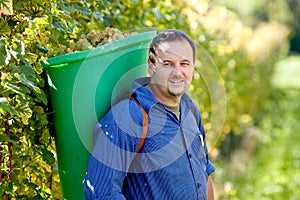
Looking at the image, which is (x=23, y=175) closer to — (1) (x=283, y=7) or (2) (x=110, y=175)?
(2) (x=110, y=175)

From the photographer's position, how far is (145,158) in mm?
2754

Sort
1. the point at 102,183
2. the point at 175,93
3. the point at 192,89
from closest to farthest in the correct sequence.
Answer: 1. the point at 102,183
2. the point at 175,93
3. the point at 192,89

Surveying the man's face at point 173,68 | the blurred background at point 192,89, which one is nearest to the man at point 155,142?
the man's face at point 173,68

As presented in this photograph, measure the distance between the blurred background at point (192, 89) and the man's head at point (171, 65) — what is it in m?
0.33

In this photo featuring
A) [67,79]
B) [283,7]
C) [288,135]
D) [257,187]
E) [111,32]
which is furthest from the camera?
[283,7]

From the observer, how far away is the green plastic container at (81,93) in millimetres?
2842

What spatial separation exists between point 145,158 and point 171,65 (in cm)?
34

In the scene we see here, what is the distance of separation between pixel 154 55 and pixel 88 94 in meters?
0.27

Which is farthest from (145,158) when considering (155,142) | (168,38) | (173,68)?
(168,38)

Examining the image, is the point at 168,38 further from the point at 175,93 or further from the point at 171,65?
the point at 175,93

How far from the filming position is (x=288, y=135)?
37.1 feet

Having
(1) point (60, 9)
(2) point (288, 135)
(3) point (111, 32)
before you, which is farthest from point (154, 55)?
(2) point (288, 135)

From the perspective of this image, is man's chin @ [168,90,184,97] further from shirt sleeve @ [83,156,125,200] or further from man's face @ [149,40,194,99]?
shirt sleeve @ [83,156,125,200]

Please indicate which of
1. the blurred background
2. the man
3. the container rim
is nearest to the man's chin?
the man
